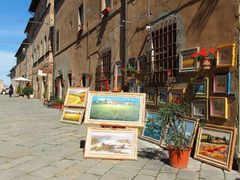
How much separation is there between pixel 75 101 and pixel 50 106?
8435 millimetres

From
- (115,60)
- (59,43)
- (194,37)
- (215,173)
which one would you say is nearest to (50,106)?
(59,43)

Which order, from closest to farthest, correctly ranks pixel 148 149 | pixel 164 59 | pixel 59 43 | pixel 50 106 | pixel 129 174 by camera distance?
pixel 129 174
pixel 148 149
pixel 164 59
pixel 50 106
pixel 59 43

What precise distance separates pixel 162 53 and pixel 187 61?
1.24 meters

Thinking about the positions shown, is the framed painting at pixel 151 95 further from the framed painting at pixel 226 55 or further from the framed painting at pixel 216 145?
the framed painting at pixel 226 55

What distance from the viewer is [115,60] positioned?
35.9ft

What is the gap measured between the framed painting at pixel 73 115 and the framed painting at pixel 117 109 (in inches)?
162

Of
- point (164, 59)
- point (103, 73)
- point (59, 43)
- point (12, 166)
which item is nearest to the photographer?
point (12, 166)

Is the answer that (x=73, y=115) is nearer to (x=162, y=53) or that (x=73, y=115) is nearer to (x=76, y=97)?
(x=76, y=97)

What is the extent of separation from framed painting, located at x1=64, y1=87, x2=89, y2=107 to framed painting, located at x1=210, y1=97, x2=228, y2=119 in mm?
Result: 5265

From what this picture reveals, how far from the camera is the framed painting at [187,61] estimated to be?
6691mm

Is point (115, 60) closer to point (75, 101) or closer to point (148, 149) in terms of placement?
point (75, 101)

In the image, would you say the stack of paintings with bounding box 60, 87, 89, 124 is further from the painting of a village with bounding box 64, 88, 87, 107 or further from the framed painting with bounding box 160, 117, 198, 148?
the framed painting with bounding box 160, 117, 198, 148

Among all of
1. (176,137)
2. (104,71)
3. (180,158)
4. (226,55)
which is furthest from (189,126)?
(104,71)

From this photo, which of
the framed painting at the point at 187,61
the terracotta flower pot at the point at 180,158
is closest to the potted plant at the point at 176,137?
the terracotta flower pot at the point at 180,158
